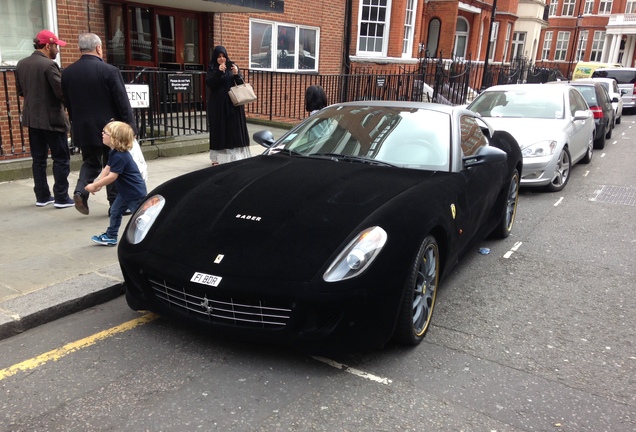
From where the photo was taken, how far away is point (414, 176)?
3.95 metres

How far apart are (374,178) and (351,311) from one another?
48.3 inches

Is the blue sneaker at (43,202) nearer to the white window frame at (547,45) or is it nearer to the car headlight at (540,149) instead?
the car headlight at (540,149)

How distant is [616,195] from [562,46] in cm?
5930

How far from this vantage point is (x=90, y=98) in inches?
216

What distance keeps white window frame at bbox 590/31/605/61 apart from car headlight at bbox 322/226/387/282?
217ft

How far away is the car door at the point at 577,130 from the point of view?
355 inches

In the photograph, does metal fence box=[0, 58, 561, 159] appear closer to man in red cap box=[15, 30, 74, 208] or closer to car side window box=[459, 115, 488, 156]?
man in red cap box=[15, 30, 74, 208]

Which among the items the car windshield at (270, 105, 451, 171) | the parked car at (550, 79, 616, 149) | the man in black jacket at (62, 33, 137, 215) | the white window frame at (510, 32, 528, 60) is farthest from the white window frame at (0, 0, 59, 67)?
the white window frame at (510, 32, 528, 60)

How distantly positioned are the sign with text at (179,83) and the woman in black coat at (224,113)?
145 centimetres

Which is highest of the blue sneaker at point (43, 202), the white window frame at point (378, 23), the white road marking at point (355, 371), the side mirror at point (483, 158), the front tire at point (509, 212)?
the white window frame at point (378, 23)

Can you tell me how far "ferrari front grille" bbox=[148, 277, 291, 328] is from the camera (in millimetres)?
2973

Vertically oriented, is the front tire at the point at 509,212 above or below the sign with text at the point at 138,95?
below

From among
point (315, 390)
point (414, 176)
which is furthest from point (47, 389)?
point (414, 176)

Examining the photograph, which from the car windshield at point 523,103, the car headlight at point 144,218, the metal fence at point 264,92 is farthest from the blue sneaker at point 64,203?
the car windshield at point 523,103
